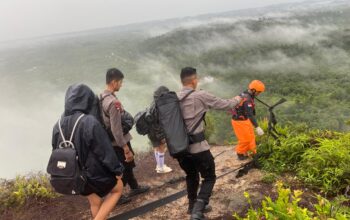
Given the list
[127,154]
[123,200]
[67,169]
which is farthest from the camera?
[123,200]

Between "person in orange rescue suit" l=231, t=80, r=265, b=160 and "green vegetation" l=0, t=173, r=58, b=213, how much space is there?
366cm

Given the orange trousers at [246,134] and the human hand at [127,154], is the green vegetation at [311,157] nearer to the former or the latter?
the orange trousers at [246,134]

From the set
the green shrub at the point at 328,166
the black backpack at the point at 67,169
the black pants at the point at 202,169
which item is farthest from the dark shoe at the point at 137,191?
the green shrub at the point at 328,166

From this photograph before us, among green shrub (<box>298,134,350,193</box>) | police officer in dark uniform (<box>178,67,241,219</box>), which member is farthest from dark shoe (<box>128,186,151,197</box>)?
green shrub (<box>298,134,350,193</box>)

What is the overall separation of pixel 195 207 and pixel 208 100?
1379 millimetres

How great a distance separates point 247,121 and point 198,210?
2.62 meters

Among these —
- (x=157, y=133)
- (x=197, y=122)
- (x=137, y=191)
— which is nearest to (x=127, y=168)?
(x=137, y=191)

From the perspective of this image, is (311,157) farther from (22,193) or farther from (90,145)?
(22,193)

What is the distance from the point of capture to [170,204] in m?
5.49

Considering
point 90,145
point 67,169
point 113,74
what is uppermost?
point 113,74

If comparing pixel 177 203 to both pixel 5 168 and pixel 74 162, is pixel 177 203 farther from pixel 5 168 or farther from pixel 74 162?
pixel 5 168

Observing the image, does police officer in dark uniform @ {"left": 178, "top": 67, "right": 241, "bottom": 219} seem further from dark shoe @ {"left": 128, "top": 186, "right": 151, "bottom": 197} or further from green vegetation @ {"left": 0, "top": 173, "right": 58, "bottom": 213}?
green vegetation @ {"left": 0, "top": 173, "right": 58, "bottom": 213}

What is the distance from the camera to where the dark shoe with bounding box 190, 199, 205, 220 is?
4.43 meters

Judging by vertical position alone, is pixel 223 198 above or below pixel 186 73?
below
